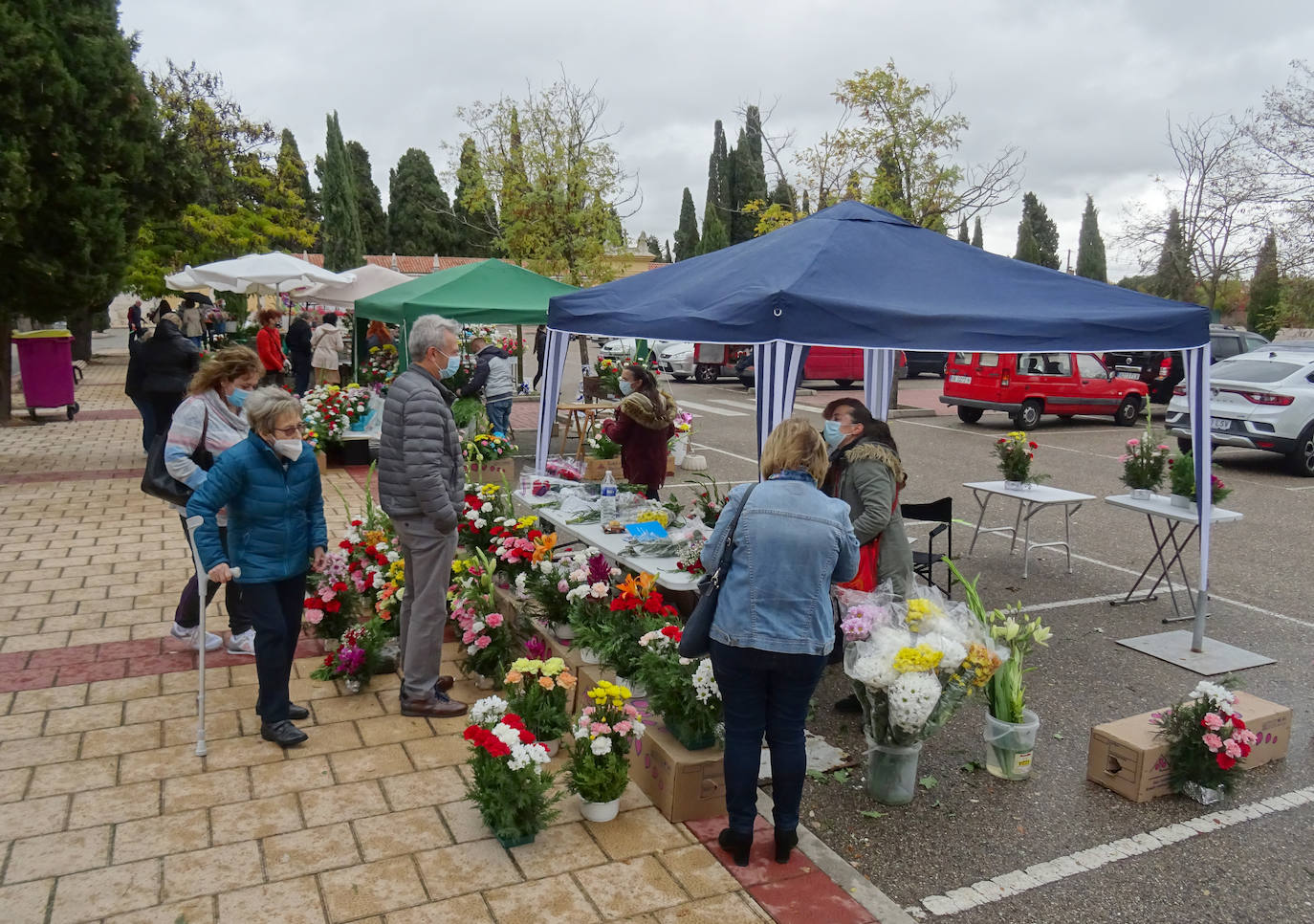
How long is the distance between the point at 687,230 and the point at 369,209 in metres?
21.8

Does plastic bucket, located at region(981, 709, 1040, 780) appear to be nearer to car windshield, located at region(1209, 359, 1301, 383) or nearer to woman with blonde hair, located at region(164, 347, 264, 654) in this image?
woman with blonde hair, located at region(164, 347, 264, 654)

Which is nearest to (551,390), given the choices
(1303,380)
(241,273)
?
(241,273)

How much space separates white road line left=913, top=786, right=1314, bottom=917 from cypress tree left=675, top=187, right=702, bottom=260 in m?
60.6

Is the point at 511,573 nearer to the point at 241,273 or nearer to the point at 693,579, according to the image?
the point at 693,579

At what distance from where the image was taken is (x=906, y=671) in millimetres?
3750

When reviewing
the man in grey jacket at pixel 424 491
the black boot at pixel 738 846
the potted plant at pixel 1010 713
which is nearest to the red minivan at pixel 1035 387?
the potted plant at pixel 1010 713

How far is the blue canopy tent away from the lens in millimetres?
5004

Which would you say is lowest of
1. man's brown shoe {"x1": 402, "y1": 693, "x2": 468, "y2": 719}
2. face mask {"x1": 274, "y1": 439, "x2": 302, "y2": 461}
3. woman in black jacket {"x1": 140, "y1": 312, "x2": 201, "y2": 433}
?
man's brown shoe {"x1": 402, "y1": 693, "x2": 468, "y2": 719}

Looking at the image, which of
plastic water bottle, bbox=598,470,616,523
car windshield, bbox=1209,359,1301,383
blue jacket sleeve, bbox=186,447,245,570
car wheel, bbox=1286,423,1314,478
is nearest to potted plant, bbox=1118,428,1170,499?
plastic water bottle, bbox=598,470,616,523

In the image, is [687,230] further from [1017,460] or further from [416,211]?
[1017,460]

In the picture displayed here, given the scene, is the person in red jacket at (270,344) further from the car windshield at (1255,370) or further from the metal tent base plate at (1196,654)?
the car windshield at (1255,370)

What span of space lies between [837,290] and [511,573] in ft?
8.33

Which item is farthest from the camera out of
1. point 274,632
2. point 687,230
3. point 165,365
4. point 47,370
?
point 687,230

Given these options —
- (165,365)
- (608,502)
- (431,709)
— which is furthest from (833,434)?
(165,365)
